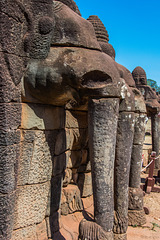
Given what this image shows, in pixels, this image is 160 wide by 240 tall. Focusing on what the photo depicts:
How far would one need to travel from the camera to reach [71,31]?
2262 mm

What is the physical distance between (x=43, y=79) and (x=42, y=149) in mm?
738

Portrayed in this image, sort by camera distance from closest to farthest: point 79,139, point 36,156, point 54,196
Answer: point 36,156
point 54,196
point 79,139

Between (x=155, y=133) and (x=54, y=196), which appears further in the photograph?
(x=155, y=133)

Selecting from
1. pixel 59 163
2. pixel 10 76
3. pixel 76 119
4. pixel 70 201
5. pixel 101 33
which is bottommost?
pixel 70 201

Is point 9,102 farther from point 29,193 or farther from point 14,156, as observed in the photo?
point 29,193

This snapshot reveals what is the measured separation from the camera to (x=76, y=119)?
3600 mm

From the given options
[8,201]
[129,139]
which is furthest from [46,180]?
[129,139]

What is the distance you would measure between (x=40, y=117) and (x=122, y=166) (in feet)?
4.18

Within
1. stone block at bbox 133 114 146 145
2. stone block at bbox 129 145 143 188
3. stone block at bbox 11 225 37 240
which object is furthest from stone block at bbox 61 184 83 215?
stone block at bbox 133 114 146 145

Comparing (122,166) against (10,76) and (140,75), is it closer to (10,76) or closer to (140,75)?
(10,76)

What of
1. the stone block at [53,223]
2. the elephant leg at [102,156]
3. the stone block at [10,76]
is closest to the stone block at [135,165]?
the stone block at [53,223]

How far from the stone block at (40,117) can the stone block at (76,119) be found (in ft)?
2.20

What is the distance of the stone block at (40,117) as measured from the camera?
241cm

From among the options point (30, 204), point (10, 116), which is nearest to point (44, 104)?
point (10, 116)
